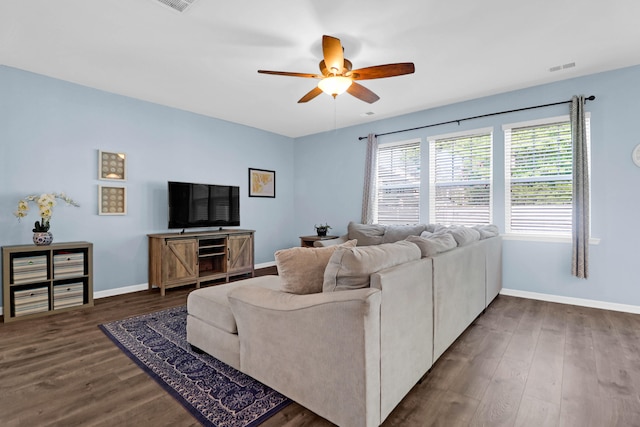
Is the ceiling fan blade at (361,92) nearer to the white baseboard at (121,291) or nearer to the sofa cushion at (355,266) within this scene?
the sofa cushion at (355,266)

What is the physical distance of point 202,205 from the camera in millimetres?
4887

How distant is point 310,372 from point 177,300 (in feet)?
9.51

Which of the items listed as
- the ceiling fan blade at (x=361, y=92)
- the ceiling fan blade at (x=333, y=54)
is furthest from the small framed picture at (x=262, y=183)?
the ceiling fan blade at (x=333, y=54)

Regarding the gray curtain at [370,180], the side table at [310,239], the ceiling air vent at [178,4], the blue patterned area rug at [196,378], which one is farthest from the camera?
the gray curtain at [370,180]

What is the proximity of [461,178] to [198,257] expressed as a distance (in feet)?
13.3

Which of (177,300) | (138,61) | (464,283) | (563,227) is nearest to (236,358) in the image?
(464,283)

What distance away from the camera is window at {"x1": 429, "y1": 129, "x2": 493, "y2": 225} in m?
4.37

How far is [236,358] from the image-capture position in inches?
82.5

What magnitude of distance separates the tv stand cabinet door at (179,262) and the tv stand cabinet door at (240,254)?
56 centimetres

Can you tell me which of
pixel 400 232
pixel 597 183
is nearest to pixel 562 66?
pixel 597 183

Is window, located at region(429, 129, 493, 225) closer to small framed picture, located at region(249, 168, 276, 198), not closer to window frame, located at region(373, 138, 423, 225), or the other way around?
window frame, located at region(373, 138, 423, 225)

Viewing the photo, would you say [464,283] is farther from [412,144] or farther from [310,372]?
[412,144]

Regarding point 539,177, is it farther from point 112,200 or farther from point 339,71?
point 112,200

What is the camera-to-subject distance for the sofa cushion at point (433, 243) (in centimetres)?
223
